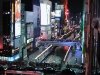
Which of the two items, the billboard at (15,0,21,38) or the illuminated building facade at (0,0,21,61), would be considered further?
the billboard at (15,0,21,38)

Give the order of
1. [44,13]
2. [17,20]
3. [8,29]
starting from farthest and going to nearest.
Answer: [44,13] < [17,20] < [8,29]

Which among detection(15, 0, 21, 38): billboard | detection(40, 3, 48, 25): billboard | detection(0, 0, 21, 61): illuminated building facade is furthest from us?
detection(40, 3, 48, 25): billboard

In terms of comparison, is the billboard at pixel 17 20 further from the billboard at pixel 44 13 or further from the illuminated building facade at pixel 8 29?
the billboard at pixel 44 13

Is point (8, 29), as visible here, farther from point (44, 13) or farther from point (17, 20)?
point (44, 13)

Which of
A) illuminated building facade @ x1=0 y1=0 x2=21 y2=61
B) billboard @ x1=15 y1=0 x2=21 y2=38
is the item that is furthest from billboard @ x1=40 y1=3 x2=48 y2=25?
illuminated building facade @ x1=0 y1=0 x2=21 y2=61

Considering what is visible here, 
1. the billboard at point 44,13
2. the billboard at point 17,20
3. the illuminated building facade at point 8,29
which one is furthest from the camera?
the billboard at point 44,13

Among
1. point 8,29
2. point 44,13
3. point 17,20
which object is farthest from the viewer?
point 44,13

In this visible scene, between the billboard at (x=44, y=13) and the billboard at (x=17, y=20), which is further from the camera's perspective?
Answer: the billboard at (x=44, y=13)

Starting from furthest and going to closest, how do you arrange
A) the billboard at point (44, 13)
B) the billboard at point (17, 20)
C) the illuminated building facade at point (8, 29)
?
1. the billboard at point (44, 13)
2. the billboard at point (17, 20)
3. the illuminated building facade at point (8, 29)

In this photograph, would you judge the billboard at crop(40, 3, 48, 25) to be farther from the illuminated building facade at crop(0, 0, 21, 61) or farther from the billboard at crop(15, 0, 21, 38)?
the illuminated building facade at crop(0, 0, 21, 61)

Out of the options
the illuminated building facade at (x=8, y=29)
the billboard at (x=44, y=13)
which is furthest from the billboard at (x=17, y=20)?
the billboard at (x=44, y=13)

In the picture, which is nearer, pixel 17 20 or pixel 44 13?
pixel 17 20

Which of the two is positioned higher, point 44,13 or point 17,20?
point 44,13

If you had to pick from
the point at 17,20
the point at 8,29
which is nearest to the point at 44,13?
the point at 17,20
